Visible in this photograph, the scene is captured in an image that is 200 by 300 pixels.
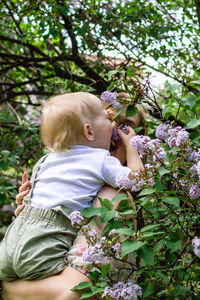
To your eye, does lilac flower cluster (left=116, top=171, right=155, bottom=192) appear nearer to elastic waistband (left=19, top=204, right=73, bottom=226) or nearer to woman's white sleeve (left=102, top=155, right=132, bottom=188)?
woman's white sleeve (left=102, top=155, right=132, bottom=188)

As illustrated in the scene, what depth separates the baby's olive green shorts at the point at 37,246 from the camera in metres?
1.84

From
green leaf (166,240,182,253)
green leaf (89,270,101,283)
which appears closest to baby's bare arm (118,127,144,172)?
green leaf (166,240,182,253)

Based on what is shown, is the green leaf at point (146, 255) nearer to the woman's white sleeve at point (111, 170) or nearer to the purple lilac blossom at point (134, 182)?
the purple lilac blossom at point (134, 182)

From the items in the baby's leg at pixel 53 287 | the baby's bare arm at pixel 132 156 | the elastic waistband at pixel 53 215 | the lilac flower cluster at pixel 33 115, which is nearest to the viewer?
the baby's leg at pixel 53 287

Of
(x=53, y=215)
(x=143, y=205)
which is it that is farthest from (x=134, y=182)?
(x=53, y=215)

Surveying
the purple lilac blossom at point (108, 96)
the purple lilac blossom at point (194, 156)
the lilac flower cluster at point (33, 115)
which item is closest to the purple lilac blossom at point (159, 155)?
the purple lilac blossom at point (194, 156)

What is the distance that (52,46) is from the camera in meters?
4.28

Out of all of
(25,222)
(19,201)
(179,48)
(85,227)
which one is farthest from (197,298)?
(179,48)

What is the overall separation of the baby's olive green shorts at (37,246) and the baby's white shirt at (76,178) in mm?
63

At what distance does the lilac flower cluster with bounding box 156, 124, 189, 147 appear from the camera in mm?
1506

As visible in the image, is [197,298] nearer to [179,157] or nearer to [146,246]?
[146,246]

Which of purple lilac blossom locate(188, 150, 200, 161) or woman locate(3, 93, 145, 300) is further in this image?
woman locate(3, 93, 145, 300)

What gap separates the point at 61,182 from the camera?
199 centimetres

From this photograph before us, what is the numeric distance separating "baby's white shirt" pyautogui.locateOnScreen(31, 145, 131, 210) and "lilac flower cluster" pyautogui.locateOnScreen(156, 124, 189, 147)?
33 cm
